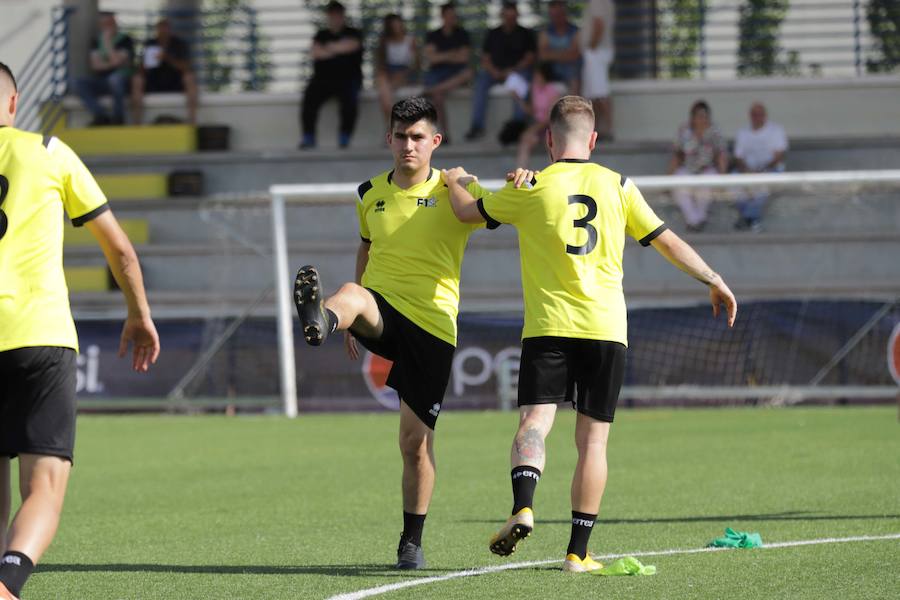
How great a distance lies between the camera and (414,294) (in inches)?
274

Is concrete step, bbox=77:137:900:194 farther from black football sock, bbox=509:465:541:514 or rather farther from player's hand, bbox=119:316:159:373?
player's hand, bbox=119:316:159:373

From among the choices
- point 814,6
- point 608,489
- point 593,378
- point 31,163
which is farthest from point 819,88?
point 31,163

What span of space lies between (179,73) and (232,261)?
5084mm

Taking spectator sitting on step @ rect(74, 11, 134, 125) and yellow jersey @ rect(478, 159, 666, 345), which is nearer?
yellow jersey @ rect(478, 159, 666, 345)

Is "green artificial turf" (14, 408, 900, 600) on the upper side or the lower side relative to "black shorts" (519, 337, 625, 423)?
lower

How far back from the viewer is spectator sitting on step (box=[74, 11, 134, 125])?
2322 centimetres

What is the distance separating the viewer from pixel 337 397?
57.4ft

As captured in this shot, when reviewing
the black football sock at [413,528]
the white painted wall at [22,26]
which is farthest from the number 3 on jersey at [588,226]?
the white painted wall at [22,26]

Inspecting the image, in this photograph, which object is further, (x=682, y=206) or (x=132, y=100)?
(x=132, y=100)

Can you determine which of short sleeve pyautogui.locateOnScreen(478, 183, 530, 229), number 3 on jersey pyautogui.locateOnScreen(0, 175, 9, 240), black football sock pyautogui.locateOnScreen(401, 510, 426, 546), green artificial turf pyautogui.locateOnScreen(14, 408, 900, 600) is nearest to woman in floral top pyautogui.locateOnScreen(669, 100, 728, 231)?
green artificial turf pyautogui.locateOnScreen(14, 408, 900, 600)

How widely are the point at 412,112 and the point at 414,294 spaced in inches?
33.1

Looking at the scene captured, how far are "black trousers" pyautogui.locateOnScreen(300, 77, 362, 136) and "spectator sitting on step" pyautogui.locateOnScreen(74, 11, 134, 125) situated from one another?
2.94m

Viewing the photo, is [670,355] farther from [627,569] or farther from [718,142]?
[627,569]

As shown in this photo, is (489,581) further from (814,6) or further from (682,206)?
(814,6)
